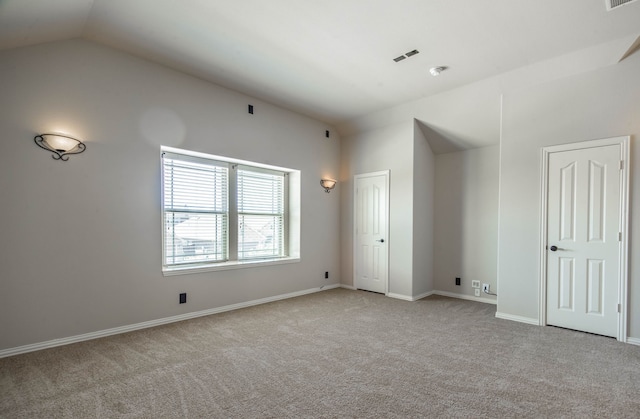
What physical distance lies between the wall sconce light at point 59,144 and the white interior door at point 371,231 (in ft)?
13.4

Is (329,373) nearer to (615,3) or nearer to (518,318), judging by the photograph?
(518,318)

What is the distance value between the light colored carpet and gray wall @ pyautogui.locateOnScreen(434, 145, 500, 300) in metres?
1.37

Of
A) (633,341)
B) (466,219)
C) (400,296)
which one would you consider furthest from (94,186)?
(633,341)

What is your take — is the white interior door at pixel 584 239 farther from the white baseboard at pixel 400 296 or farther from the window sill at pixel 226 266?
the window sill at pixel 226 266

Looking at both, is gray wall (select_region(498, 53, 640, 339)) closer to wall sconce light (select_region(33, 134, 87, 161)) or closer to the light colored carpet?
the light colored carpet

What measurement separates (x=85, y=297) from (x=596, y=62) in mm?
5902

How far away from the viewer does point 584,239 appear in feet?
11.5

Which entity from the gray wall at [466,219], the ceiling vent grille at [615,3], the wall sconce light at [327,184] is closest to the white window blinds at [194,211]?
the wall sconce light at [327,184]

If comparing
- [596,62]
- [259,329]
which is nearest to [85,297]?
[259,329]

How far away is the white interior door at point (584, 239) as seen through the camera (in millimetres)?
3355

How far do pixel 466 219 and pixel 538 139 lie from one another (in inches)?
69.6

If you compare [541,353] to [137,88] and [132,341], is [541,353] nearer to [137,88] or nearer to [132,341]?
[132,341]

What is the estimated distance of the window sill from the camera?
390 cm

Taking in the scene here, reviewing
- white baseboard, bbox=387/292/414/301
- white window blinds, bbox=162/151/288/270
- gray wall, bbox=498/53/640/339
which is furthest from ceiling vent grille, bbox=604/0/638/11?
white window blinds, bbox=162/151/288/270
